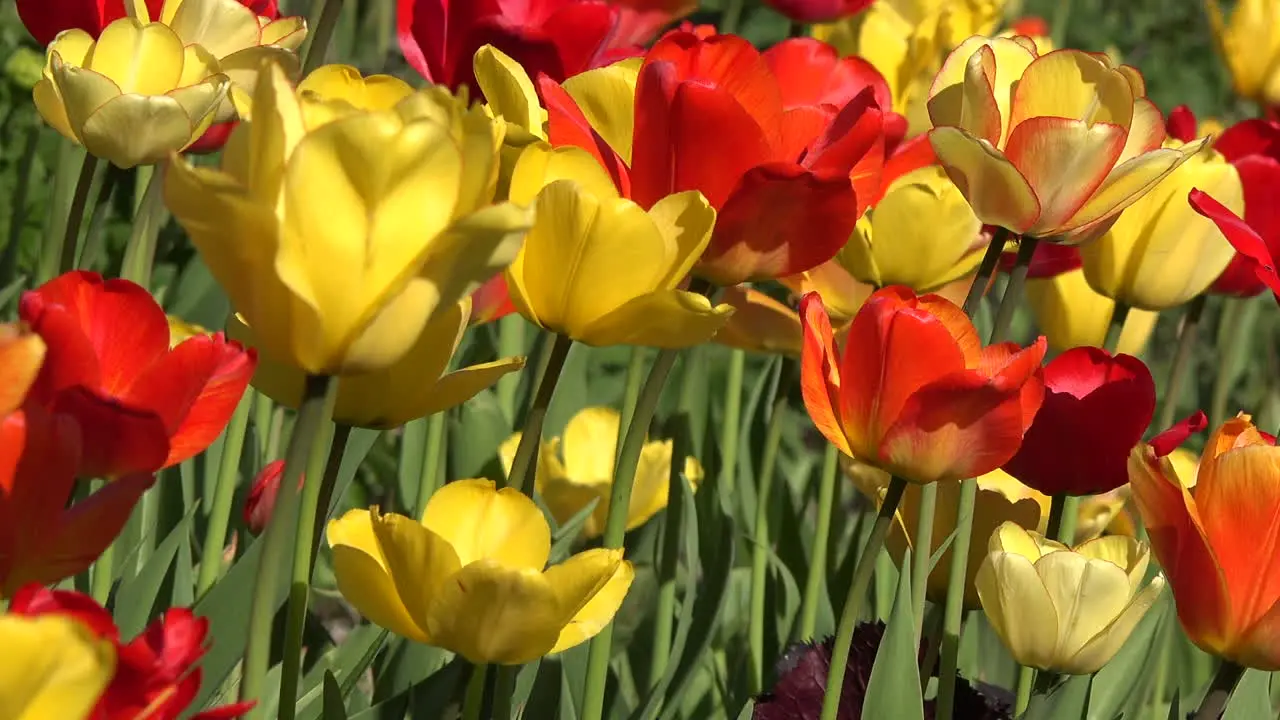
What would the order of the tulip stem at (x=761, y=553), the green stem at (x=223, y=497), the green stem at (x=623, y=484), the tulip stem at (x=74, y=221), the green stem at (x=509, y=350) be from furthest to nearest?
the green stem at (x=509, y=350) < the tulip stem at (x=761, y=553) < the green stem at (x=223, y=497) < the tulip stem at (x=74, y=221) < the green stem at (x=623, y=484)

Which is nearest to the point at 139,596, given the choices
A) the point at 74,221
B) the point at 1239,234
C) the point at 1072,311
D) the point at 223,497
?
the point at 223,497

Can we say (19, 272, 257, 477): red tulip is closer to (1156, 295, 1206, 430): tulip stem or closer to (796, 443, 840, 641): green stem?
(796, 443, 840, 641): green stem

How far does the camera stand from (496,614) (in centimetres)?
73

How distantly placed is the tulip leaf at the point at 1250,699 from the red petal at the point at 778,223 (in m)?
0.42

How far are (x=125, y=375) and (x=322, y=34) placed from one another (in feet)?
1.22

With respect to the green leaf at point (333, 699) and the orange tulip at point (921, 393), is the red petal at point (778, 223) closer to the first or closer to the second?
the orange tulip at point (921, 393)

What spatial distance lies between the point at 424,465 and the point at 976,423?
2.17 feet

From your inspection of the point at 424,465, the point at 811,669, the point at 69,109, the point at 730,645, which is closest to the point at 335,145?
the point at 69,109

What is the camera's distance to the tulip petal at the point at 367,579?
766 millimetres

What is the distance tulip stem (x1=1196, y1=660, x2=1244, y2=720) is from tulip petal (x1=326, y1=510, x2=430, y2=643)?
0.38m

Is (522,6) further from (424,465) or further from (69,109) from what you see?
(424,465)

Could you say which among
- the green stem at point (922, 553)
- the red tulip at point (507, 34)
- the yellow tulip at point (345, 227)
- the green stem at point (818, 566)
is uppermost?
the yellow tulip at point (345, 227)

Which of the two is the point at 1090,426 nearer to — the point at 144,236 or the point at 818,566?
the point at 818,566

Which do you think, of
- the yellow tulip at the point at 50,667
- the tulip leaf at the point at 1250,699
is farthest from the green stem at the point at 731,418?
the yellow tulip at the point at 50,667
